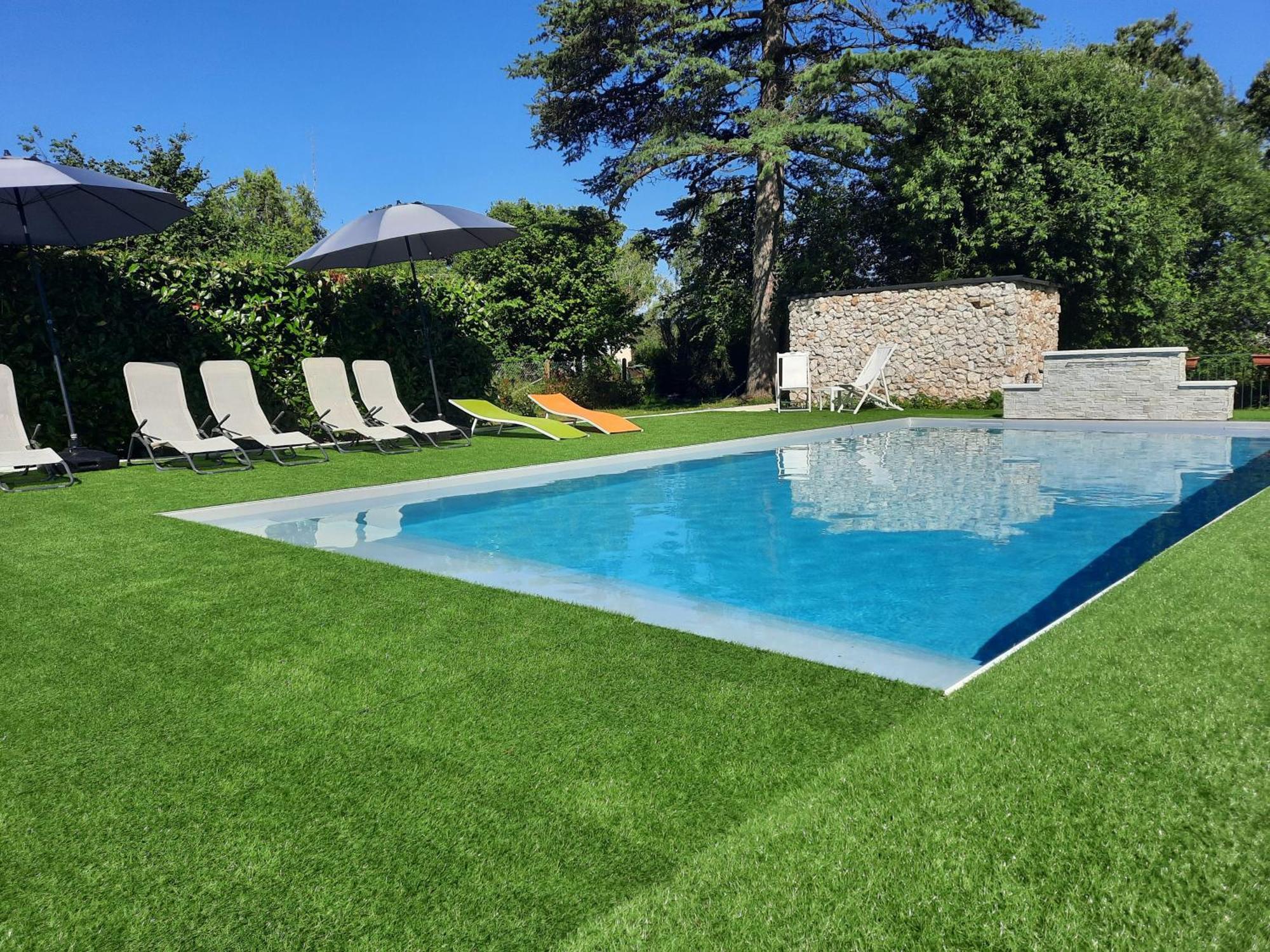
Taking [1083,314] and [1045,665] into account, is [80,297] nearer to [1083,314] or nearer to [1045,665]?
[1045,665]

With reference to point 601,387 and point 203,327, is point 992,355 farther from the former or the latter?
point 203,327

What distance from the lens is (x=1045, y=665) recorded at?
2.80 metres

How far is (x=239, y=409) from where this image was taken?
9.87 meters

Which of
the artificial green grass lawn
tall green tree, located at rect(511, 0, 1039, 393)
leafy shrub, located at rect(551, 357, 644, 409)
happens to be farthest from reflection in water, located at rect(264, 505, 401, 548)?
tall green tree, located at rect(511, 0, 1039, 393)

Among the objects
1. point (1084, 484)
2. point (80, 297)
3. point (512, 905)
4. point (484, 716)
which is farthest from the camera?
point (80, 297)

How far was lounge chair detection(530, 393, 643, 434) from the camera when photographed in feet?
41.5

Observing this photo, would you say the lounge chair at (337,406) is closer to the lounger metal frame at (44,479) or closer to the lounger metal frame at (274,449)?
the lounger metal frame at (274,449)

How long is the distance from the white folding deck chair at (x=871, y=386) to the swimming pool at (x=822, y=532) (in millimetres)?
5508

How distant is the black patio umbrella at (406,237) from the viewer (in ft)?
Answer: 34.0

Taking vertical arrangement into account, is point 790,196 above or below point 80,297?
above

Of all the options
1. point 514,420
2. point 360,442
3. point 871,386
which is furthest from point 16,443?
point 871,386

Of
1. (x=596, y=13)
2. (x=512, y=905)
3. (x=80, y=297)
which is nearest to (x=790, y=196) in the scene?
(x=596, y=13)

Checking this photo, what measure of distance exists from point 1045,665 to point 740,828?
144cm

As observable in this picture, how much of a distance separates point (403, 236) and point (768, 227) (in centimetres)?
1239
